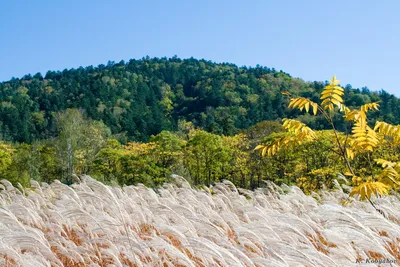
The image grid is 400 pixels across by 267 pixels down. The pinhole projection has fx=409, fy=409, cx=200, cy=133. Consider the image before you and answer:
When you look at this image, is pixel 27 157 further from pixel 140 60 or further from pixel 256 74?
pixel 140 60

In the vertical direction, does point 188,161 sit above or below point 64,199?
below

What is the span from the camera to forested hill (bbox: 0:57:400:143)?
86.2 m

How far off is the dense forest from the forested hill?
0.40m

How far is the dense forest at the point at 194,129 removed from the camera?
4742 mm

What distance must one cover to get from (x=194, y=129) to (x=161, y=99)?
61454 mm

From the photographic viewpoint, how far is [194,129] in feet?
267

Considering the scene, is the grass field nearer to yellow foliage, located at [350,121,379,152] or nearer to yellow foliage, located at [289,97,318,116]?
yellow foliage, located at [350,121,379,152]

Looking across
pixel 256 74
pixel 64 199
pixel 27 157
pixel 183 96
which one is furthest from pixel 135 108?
pixel 64 199

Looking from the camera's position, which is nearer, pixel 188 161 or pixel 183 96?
pixel 188 161

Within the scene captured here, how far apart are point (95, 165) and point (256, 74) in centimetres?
11238

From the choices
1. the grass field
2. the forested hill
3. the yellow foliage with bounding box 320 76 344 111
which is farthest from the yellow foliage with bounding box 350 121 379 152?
the forested hill

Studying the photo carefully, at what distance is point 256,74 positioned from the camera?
479ft

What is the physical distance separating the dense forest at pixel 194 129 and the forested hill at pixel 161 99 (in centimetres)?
40

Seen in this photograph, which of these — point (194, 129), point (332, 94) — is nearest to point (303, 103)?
point (332, 94)
